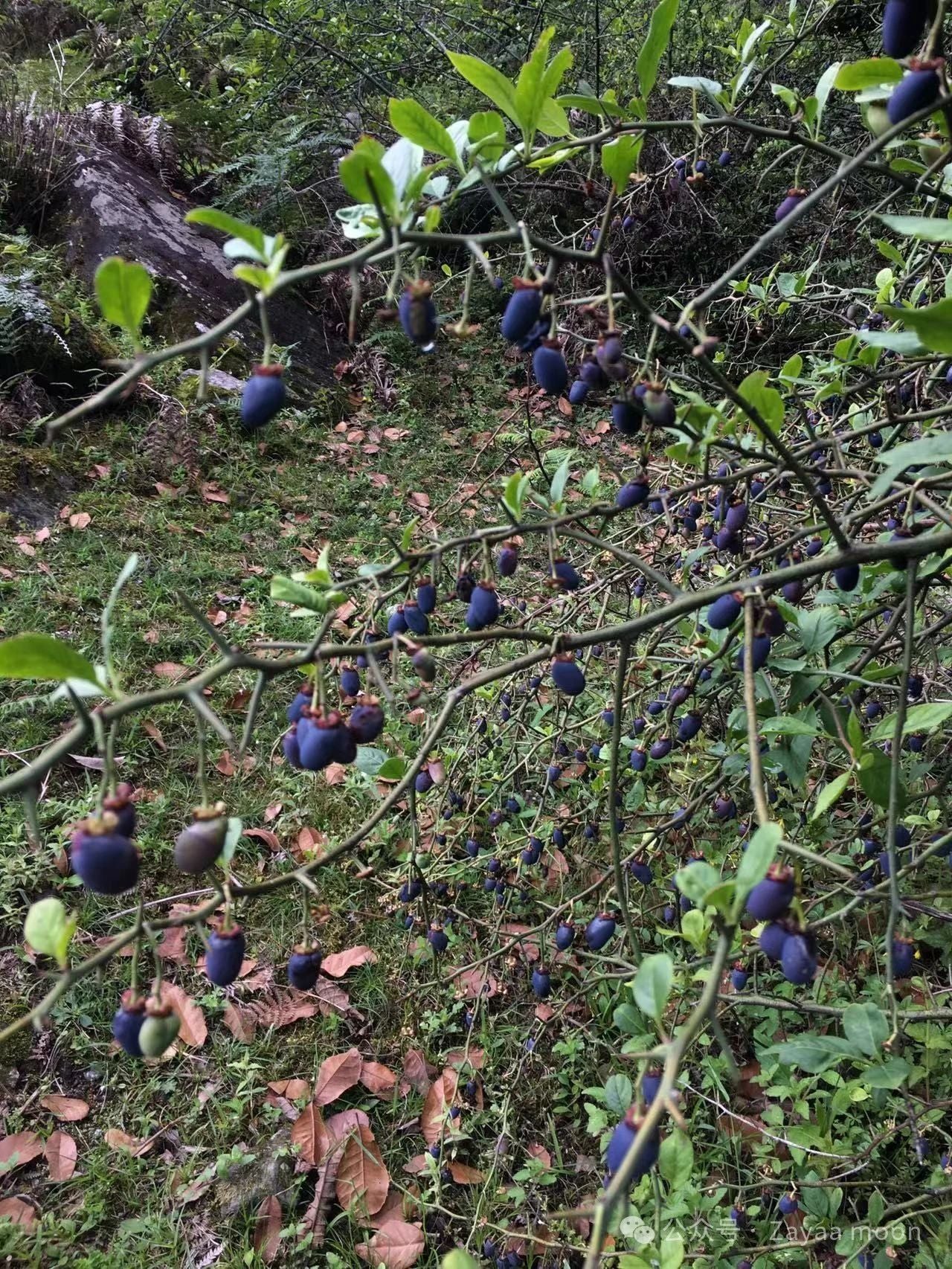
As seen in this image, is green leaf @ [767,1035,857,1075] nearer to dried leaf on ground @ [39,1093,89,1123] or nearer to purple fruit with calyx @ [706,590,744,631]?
purple fruit with calyx @ [706,590,744,631]

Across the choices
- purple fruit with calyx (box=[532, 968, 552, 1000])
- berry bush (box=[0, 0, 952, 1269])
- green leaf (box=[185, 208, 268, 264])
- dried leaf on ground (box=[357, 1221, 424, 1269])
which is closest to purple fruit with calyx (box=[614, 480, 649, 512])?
berry bush (box=[0, 0, 952, 1269])

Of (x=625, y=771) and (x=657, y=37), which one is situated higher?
(x=657, y=37)

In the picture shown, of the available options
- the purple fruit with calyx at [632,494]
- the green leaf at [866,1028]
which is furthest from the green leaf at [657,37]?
the green leaf at [866,1028]

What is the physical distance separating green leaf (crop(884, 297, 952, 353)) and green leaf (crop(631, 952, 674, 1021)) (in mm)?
481

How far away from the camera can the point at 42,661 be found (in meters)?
0.53

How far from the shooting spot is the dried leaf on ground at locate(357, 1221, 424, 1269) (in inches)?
54.1

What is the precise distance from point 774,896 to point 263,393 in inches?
20.2

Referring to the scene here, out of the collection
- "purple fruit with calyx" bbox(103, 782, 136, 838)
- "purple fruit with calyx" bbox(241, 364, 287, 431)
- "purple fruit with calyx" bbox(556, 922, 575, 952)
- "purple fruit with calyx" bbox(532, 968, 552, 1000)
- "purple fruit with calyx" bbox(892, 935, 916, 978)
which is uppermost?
"purple fruit with calyx" bbox(241, 364, 287, 431)

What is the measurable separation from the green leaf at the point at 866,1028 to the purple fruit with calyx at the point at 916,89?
2.81 ft

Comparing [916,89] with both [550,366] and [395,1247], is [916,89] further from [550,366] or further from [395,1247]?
[395,1247]

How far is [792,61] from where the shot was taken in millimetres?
4074

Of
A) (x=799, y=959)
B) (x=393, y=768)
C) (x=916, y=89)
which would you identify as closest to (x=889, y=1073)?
(x=799, y=959)

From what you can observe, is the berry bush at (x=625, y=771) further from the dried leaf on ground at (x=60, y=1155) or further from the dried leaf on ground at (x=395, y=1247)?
the dried leaf on ground at (x=60, y=1155)

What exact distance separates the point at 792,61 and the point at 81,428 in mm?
3814
